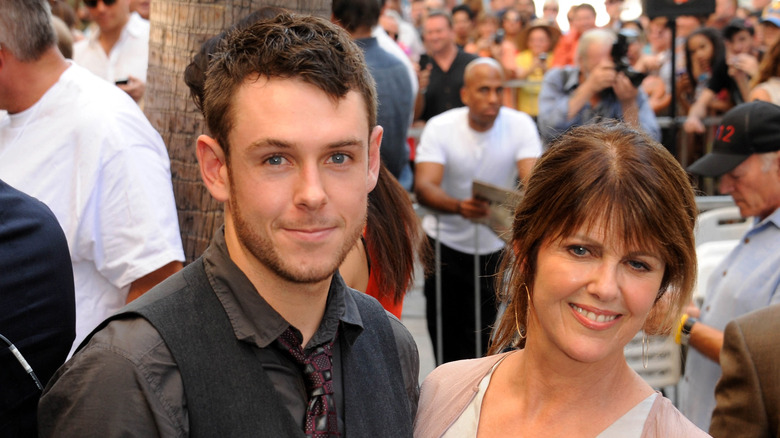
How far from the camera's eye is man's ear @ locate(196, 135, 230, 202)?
186 cm

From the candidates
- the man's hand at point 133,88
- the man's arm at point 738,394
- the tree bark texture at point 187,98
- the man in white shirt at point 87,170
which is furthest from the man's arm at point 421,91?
the man's arm at point 738,394

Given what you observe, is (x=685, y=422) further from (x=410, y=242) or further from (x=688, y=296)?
(x=410, y=242)

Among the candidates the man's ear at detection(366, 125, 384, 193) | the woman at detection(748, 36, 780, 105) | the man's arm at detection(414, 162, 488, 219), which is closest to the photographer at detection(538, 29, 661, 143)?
the woman at detection(748, 36, 780, 105)

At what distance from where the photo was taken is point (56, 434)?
5.43ft

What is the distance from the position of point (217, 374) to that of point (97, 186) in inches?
55.0

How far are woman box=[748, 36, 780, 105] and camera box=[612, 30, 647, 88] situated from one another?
74 cm

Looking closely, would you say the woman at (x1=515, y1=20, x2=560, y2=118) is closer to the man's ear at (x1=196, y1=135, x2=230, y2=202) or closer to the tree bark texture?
the tree bark texture

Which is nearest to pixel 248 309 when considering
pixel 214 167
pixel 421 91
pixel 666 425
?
pixel 214 167

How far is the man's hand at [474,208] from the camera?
5039mm

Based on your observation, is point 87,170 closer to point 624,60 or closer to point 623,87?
point 623,87

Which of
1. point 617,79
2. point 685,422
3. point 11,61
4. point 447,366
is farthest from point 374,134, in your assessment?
point 617,79

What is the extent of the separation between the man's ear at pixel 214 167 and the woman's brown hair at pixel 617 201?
797 millimetres

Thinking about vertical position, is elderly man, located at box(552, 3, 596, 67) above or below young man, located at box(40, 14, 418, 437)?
below

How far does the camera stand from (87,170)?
2889 millimetres
